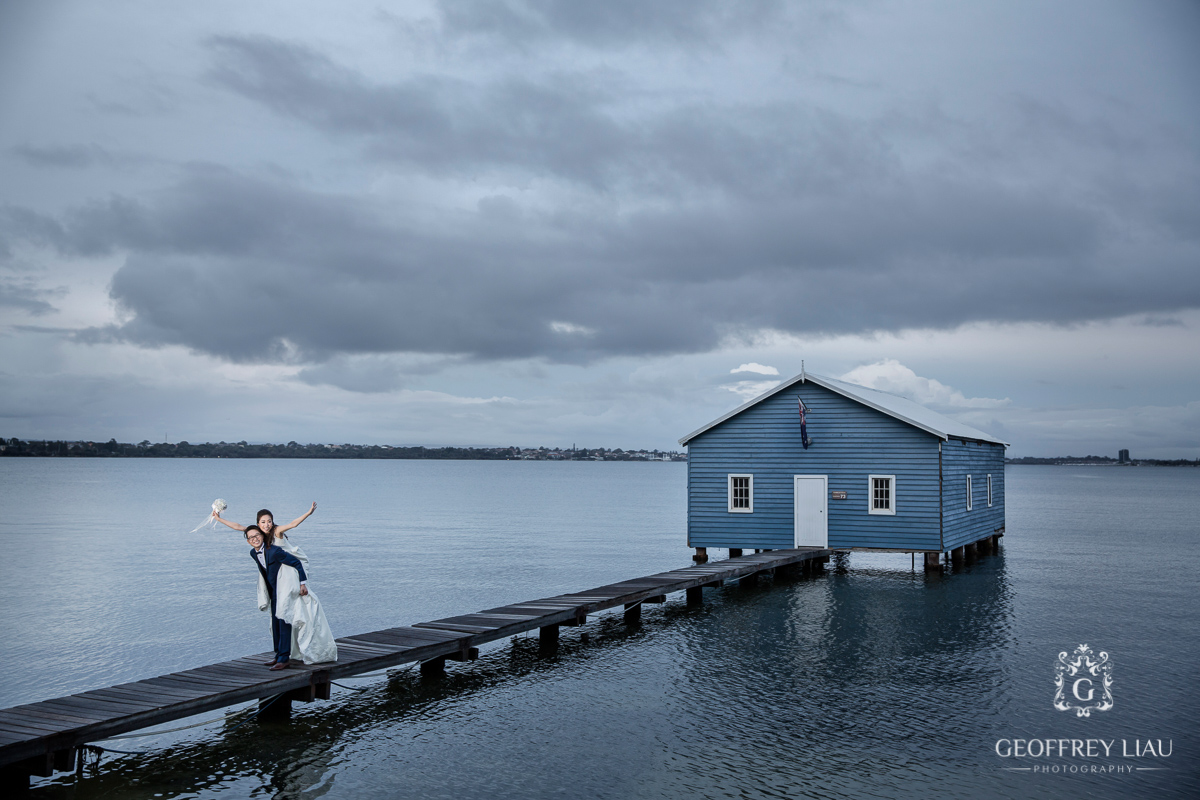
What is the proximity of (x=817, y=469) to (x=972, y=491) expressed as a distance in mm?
7641

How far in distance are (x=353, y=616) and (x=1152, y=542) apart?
42.1m

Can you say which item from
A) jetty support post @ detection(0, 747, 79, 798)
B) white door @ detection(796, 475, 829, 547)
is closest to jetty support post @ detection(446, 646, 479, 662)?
jetty support post @ detection(0, 747, 79, 798)

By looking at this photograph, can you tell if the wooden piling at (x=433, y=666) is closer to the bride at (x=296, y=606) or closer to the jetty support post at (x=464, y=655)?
the jetty support post at (x=464, y=655)

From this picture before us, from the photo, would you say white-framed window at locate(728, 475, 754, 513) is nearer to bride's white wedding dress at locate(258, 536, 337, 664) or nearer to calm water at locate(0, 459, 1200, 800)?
calm water at locate(0, 459, 1200, 800)

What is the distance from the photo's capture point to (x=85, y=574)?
33.0m

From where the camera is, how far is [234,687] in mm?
11336

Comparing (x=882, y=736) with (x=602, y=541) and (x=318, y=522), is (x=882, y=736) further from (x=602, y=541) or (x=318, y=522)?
(x=318, y=522)

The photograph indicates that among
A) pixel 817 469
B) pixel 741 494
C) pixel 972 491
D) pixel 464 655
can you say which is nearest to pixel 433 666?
pixel 464 655

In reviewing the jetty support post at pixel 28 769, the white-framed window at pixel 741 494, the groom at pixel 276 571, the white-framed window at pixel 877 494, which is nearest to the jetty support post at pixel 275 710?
the groom at pixel 276 571

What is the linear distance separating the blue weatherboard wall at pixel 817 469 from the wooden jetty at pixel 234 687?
37.7ft

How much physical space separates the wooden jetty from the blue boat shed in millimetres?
11525

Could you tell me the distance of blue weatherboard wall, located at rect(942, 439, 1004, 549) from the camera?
93.0 feet

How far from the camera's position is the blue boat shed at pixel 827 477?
27.8 metres

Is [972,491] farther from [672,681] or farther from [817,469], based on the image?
[672,681]
